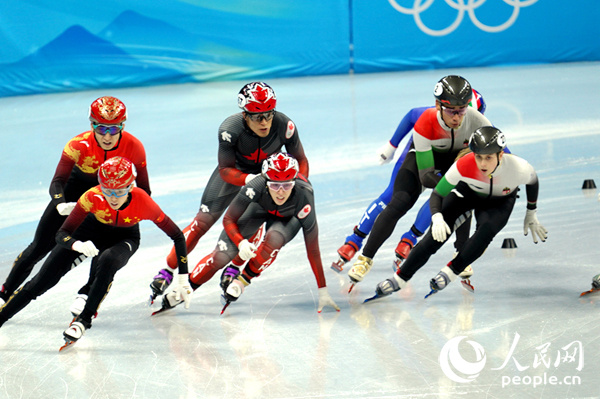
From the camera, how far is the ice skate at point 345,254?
563 centimetres

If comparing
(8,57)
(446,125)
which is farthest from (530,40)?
(446,125)

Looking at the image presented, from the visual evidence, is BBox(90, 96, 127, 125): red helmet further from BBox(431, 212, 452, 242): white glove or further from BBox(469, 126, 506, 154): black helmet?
BBox(469, 126, 506, 154): black helmet

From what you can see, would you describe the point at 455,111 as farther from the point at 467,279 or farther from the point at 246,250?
the point at 246,250

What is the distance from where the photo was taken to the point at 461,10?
15102 mm

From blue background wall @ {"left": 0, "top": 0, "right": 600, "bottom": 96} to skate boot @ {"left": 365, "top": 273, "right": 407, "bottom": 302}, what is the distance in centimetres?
1072

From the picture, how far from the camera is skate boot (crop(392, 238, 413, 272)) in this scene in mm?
5691

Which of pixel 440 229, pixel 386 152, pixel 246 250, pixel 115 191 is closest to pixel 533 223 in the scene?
pixel 440 229

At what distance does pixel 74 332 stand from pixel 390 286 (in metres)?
1.94

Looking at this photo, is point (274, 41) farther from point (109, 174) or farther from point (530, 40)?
point (109, 174)

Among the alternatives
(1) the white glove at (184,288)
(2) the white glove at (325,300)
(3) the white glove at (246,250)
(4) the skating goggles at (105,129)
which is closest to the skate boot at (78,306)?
(1) the white glove at (184,288)

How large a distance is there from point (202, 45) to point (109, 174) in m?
11.0

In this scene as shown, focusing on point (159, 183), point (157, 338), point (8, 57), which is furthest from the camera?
point (8, 57)

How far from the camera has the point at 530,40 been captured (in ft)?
50.8

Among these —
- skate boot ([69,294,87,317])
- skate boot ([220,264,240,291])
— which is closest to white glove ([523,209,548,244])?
skate boot ([220,264,240,291])
